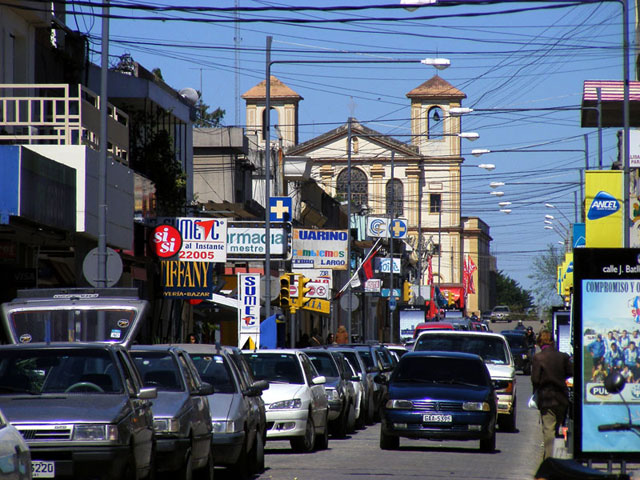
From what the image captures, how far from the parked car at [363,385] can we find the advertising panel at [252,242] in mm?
5114

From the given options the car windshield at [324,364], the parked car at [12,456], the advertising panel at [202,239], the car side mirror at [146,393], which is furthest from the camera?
the advertising panel at [202,239]

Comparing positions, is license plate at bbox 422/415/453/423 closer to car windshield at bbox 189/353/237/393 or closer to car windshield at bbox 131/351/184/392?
car windshield at bbox 189/353/237/393

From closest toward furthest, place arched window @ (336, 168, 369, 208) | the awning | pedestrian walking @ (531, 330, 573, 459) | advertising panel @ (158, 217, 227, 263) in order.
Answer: pedestrian walking @ (531, 330, 573, 459) → advertising panel @ (158, 217, 227, 263) → the awning → arched window @ (336, 168, 369, 208)

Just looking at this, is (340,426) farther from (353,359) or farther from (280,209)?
(280,209)

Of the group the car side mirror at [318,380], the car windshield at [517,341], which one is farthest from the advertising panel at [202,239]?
the car windshield at [517,341]

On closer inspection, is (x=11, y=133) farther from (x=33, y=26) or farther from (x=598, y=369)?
(x=598, y=369)

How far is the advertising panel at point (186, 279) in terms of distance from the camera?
33.9m

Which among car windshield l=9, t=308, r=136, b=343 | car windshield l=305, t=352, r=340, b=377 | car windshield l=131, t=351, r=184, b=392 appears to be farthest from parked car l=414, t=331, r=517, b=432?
car windshield l=131, t=351, r=184, b=392

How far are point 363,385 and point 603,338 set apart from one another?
47.0 ft

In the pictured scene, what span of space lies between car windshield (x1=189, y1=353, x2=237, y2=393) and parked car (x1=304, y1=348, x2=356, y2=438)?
632 centimetres

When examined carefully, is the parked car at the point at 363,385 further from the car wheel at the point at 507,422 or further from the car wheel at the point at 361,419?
the car wheel at the point at 507,422

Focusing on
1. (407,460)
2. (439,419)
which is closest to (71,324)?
(407,460)

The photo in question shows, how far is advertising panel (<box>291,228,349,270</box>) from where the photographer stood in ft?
131

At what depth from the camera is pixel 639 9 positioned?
49594 mm
